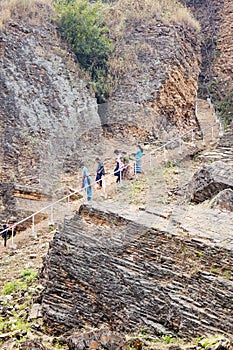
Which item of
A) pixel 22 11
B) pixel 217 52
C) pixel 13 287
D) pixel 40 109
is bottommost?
pixel 13 287

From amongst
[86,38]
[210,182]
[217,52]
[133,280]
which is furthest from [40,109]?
[217,52]

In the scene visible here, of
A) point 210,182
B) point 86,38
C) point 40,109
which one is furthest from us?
point 86,38

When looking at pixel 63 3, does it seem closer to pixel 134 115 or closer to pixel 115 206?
Result: pixel 134 115

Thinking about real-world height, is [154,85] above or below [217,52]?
below

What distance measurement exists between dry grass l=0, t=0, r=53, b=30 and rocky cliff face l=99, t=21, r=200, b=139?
3.55 meters

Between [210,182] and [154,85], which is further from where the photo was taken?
[154,85]

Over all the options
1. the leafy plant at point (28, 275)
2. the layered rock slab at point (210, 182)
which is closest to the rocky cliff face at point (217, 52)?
the layered rock slab at point (210, 182)

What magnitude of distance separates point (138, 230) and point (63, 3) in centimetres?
1491

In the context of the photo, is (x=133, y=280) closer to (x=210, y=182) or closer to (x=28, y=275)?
(x=28, y=275)

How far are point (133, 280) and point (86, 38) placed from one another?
14462mm

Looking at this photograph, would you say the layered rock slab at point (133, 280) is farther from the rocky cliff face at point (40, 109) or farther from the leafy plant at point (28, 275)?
the rocky cliff face at point (40, 109)

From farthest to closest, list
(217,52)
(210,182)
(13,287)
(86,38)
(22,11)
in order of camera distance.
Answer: (217,52) < (86,38) < (22,11) < (210,182) < (13,287)

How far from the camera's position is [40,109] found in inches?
717

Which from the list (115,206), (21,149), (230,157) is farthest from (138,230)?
(21,149)
